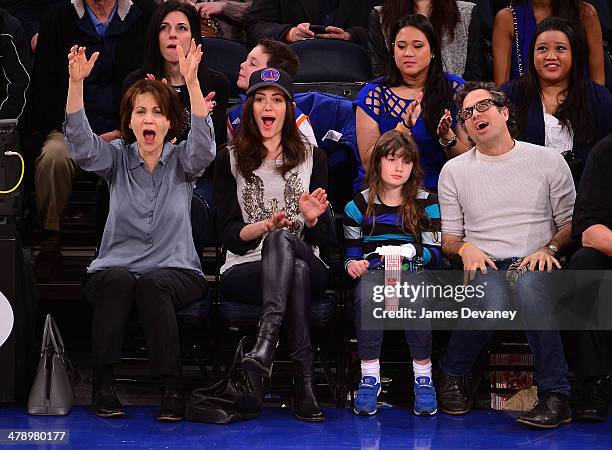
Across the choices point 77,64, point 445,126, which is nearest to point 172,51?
point 77,64

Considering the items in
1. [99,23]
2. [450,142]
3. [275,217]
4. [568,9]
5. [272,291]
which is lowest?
[272,291]

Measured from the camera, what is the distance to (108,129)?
19.0 feet

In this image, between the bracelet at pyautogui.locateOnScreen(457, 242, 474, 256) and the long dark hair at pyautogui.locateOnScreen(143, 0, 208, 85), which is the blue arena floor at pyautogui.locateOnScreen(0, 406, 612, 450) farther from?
the long dark hair at pyautogui.locateOnScreen(143, 0, 208, 85)

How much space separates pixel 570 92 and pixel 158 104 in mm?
1976

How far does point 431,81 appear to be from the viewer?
17.5ft

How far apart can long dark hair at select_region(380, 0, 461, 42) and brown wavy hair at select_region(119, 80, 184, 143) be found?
1558 millimetres

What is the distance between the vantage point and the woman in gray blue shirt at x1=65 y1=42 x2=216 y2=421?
446cm

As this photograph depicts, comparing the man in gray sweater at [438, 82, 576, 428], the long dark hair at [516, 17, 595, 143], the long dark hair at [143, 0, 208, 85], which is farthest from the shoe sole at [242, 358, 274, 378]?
the long dark hair at [516, 17, 595, 143]

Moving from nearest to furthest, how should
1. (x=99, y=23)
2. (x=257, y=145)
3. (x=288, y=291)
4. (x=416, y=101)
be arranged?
(x=288, y=291) → (x=257, y=145) → (x=416, y=101) → (x=99, y=23)

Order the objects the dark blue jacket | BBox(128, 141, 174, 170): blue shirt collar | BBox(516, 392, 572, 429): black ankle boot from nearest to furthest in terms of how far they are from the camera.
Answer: BBox(516, 392, 572, 429): black ankle boot
BBox(128, 141, 174, 170): blue shirt collar
the dark blue jacket

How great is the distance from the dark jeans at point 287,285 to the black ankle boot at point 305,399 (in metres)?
0.04

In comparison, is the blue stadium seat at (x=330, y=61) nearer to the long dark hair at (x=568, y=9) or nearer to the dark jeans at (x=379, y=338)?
the long dark hair at (x=568, y=9)

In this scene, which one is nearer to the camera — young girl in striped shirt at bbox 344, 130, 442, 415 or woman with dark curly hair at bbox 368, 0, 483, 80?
young girl in striped shirt at bbox 344, 130, 442, 415

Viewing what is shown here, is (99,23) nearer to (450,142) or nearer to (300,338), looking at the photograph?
(450,142)
